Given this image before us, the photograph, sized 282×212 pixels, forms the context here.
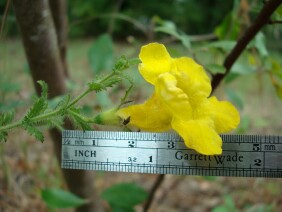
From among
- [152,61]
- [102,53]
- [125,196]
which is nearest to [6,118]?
[152,61]

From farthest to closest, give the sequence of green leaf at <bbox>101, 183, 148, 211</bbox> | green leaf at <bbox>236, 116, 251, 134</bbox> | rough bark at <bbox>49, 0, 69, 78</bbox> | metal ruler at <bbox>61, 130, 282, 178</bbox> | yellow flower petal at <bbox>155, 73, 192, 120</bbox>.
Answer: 1. green leaf at <bbox>236, 116, 251, 134</bbox>
2. rough bark at <bbox>49, 0, 69, 78</bbox>
3. green leaf at <bbox>101, 183, 148, 211</bbox>
4. metal ruler at <bbox>61, 130, 282, 178</bbox>
5. yellow flower petal at <bbox>155, 73, 192, 120</bbox>

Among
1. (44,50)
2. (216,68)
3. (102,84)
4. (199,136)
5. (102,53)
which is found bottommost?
(199,136)

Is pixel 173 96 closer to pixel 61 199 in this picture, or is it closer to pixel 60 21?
pixel 61 199

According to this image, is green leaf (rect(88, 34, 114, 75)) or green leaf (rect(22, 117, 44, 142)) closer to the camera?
green leaf (rect(22, 117, 44, 142))

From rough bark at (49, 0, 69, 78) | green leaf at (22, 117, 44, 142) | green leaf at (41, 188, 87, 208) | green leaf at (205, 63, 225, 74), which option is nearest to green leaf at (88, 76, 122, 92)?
green leaf at (22, 117, 44, 142)

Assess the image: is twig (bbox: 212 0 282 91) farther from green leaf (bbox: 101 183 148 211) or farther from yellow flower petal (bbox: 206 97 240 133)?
green leaf (bbox: 101 183 148 211)

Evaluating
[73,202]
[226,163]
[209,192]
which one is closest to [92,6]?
[209,192]

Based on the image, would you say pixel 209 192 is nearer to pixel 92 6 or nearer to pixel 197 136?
pixel 197 136
